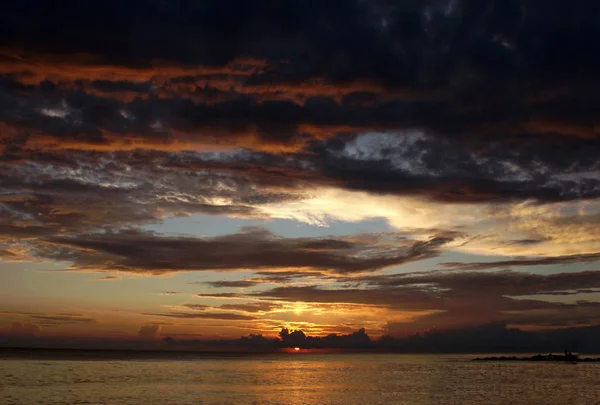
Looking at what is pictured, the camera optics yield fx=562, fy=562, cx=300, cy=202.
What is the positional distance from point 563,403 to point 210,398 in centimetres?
4013

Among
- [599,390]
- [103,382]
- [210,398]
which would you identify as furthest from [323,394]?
[599,390]

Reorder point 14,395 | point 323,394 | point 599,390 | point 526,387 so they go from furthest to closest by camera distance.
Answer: point 526,387 → point 599,390 → point 323,394 → point 14,395

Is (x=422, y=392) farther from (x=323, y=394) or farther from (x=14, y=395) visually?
(x=14, y=395)

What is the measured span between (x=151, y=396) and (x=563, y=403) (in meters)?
47.3

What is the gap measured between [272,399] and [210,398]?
281 inches

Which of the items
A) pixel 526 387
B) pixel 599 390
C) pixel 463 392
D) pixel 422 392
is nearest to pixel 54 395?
pixel 422 392

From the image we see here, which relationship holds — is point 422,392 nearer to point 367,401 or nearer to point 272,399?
point 367,401

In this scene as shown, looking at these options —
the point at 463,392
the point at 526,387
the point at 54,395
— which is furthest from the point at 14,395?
the point at 526,387

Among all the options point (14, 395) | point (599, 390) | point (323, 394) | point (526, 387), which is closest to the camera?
point (14, 395)

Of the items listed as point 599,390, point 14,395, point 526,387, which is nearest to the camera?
point 14,395

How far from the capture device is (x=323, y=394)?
73.6 meters

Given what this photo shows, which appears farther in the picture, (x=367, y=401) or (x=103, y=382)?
(x=103, y=382)

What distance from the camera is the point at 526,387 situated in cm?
8769

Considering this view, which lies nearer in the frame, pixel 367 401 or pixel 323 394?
pixel 367 401
